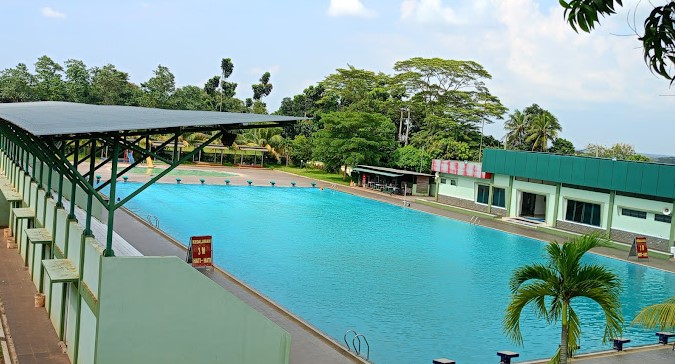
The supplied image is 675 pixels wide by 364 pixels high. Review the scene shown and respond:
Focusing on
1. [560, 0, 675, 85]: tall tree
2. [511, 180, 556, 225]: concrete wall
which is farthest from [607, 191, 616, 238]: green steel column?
[560, 0, 675, 85]: tall tree

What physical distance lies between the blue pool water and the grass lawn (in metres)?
15.1

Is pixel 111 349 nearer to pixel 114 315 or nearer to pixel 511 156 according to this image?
pixel 114 315

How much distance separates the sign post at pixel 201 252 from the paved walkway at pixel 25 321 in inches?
162

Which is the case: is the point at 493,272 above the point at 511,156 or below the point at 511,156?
below

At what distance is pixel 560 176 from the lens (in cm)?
3281

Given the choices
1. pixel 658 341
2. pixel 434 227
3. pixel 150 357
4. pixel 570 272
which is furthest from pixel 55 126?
pixel 434 227

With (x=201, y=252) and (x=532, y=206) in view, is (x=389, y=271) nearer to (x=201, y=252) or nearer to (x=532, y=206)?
(x=201, y=252)

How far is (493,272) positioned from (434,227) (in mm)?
10142

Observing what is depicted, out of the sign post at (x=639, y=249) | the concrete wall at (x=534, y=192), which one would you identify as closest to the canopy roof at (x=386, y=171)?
the concrete wall at (x=534, y=192)

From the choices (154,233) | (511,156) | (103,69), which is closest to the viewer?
(154,233)

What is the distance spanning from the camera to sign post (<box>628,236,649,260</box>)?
2653 cm

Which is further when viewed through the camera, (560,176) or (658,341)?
(560,176)

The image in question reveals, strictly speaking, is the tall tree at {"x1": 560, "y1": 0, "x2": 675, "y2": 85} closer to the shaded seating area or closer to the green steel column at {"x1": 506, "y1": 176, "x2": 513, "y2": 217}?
the green steel column at {"x1": 506, "y1": 176, "x2": 513, "y2": 217}

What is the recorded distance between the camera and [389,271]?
22016 mm
